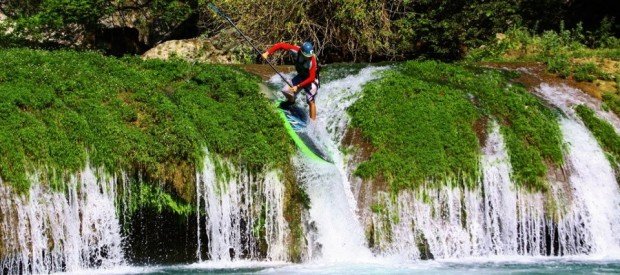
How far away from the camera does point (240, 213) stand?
11.5 meters

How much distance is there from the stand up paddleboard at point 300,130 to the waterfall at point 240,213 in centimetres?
98

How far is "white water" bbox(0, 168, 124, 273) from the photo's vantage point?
976 cm

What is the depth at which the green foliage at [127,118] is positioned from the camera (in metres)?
10.4

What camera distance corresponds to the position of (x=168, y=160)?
11078 millimetres

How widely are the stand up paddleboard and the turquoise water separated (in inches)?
74.8

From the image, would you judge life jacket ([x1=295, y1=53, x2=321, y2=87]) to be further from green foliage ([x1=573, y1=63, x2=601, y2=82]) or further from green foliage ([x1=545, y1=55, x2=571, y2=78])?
green foliage ([x1=573, y1=63, x2=601, y2=82])

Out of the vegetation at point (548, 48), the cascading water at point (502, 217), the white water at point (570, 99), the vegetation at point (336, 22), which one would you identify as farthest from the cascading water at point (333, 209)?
the vegetation at point (548, 48)

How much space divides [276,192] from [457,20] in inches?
379

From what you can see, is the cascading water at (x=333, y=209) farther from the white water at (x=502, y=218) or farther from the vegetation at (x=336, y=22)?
the vegetation at (x=336, y=22)

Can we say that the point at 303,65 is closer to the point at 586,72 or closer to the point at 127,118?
Answer: the point at 127,118

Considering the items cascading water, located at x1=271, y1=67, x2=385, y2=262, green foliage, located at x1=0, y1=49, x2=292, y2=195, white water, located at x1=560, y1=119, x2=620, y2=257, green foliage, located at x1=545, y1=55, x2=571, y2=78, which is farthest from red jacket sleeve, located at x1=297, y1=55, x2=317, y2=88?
green foliage, located at x1=545, y1=55, x2=571, y2=78

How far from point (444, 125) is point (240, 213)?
12.4 feet

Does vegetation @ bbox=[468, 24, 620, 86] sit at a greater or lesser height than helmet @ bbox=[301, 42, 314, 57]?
greater

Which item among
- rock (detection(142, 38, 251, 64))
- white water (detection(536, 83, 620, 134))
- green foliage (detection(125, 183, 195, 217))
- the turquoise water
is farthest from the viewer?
rock (detection(142, 38, 251, 64))
